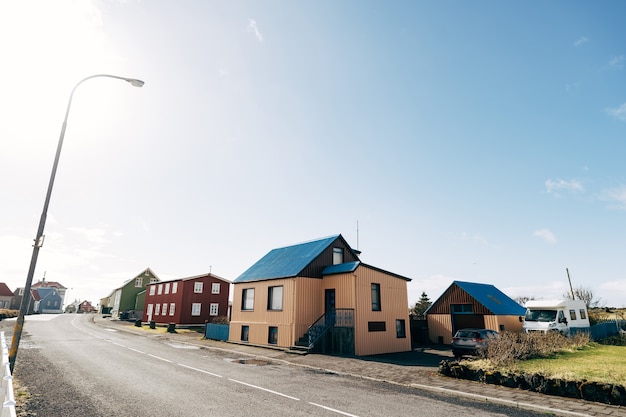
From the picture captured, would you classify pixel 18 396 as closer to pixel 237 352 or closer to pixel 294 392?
pixel 294 392

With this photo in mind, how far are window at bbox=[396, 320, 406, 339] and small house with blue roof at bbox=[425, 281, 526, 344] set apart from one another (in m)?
7.12

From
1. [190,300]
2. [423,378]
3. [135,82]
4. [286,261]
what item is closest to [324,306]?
[286,261]

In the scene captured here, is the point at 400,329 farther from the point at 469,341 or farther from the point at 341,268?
the point at 469,341

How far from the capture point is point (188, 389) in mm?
10789

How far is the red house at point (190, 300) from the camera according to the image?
149 feet

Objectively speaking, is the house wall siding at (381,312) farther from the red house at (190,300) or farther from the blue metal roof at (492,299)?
the red house at (190,300)

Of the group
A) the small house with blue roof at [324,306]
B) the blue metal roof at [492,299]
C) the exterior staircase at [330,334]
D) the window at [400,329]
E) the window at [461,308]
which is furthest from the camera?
the window at [461,308]

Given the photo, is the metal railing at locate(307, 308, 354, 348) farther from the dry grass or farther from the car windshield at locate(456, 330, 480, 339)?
the dry grass

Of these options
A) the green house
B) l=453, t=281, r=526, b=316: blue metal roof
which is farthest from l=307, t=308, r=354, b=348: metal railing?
the green house

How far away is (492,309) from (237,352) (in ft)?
69.4

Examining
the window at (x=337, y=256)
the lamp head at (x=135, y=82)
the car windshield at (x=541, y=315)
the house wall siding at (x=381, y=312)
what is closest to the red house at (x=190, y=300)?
the window at (x=337, y=256)

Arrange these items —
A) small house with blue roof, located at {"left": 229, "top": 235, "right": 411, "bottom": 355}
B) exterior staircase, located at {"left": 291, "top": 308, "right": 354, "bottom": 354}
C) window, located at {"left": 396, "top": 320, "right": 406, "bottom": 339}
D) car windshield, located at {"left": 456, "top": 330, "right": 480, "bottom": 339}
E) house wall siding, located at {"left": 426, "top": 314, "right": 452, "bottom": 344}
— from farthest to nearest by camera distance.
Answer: house wall siding, located at {"left": 426, "top": 314, "right": 452, "bottom": 344} → window, located at {"left": 396, "top": 320, "right": 406, "bottom": 339} → small house with blue roof, located at {"left": 229, "top": 235, "right": 411, "bottom": 355} → exterior staircase, located at {"left": 291, "top": 308, "right": 354, "bottom": 354} → car windshield, located at {"left": 456, "top": 330, "right": 480, "bottom": 339}

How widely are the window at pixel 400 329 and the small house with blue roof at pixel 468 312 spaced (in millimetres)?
7116

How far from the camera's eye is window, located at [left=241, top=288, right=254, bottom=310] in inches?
1090
